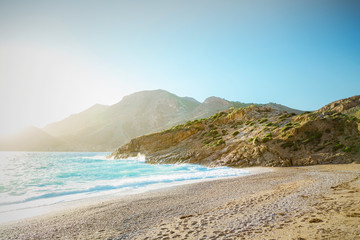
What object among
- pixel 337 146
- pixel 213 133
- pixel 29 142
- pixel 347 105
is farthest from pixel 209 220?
pixel 29 142

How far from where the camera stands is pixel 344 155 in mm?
21703

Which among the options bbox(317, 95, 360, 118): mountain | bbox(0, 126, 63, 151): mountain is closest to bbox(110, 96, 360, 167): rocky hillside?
bbox(317, 95, 360, 118): mountain

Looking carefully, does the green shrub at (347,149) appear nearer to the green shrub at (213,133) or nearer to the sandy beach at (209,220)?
the sandy beach at (209,220)

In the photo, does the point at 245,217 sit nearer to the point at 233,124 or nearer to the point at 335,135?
the point at 335,135

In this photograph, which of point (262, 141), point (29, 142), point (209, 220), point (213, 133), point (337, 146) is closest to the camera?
point (209, 220)

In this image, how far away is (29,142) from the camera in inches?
6486

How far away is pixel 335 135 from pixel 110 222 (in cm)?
2851

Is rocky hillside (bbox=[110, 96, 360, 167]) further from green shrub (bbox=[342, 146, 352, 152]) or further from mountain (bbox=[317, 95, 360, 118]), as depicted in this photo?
mountain (bbox=[317, 95, 360, 118])

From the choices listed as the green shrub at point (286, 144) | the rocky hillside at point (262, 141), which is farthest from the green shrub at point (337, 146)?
the green shrub at point (286, 144)

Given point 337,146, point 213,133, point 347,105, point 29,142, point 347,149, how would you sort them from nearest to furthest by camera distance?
point 347,149 → point 337,146 → point 213,133 → point 347,105 → point 29,142

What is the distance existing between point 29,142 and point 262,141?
7652 inches

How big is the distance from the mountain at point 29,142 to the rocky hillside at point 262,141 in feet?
502

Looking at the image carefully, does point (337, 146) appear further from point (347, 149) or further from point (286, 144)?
point (286, 144)

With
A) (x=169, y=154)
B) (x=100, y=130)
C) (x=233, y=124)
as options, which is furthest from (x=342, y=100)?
(x=100, y=130)
